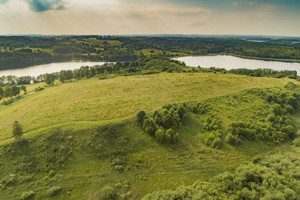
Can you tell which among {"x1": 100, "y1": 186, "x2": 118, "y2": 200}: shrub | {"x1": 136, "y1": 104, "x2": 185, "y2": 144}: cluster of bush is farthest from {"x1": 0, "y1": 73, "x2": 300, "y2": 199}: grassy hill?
{"x1": 136, "y1": 104, "x2": 185, "y2": 144}: cluster of bush

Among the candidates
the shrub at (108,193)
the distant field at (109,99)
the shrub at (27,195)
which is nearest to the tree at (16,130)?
the distant field at (109,99)

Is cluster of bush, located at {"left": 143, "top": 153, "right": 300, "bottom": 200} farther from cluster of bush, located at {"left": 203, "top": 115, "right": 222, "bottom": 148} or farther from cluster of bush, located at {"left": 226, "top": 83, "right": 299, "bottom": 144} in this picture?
cluster of bush, located at {"left": 226, "top": 83, "right": 299, "bottom": 144}

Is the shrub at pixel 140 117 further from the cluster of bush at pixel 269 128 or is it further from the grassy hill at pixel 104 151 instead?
the cluster of bush at pixel 269 128

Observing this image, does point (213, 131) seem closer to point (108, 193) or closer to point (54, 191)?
point (108, 193)

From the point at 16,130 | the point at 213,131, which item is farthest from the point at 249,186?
the point at 16,130

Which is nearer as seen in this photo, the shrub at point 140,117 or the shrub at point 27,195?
the shrub at point 27,195

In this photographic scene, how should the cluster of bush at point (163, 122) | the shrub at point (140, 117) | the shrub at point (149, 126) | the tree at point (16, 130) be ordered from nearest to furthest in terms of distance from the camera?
the tree at point (16, 130) → the cluster of bush at point (163, 122) → the shrub at point (149, 126) → the shrub at point (140, 117)
